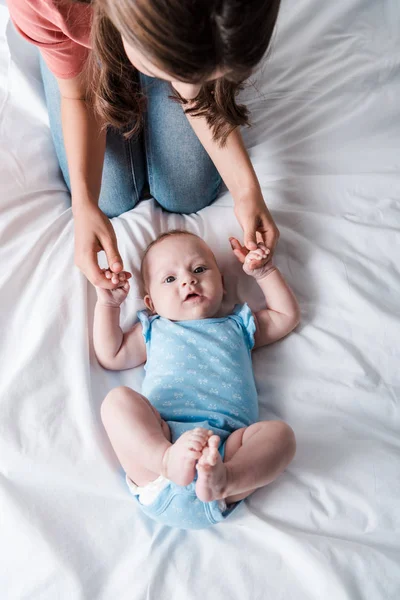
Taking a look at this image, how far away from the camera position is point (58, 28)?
3.48ft

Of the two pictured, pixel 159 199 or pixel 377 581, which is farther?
pixel 159 199

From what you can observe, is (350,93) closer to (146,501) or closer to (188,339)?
(188,339)

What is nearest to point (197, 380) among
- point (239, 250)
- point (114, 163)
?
point (239, 250)

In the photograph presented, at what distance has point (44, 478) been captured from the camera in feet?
3.10

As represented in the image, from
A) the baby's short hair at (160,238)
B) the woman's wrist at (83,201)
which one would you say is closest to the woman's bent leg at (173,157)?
the baby's short hair at (160,238)

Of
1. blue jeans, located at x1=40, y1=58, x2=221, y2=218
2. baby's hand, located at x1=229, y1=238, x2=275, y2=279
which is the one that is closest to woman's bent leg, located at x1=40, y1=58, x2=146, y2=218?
blue jeans, located at x1=40, y1=58, x2=221, y2=218

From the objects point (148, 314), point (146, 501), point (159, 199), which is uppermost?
point (159, 199)

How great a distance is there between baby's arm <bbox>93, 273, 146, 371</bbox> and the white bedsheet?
28 mm

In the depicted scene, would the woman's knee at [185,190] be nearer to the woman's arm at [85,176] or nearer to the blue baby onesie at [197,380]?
the woman's arm at [85,176]

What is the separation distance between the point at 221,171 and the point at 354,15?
713 mm

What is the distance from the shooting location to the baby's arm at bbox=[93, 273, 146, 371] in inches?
43.6

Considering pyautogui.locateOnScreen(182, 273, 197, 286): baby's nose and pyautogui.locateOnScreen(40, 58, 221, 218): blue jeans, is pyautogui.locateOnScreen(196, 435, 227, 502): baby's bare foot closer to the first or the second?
pyautogui.locateOnScreen(182, 273, 197, 286): baby's nose

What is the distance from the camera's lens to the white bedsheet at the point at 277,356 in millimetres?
878

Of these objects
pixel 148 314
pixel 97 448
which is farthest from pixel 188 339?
pixel 97 448
